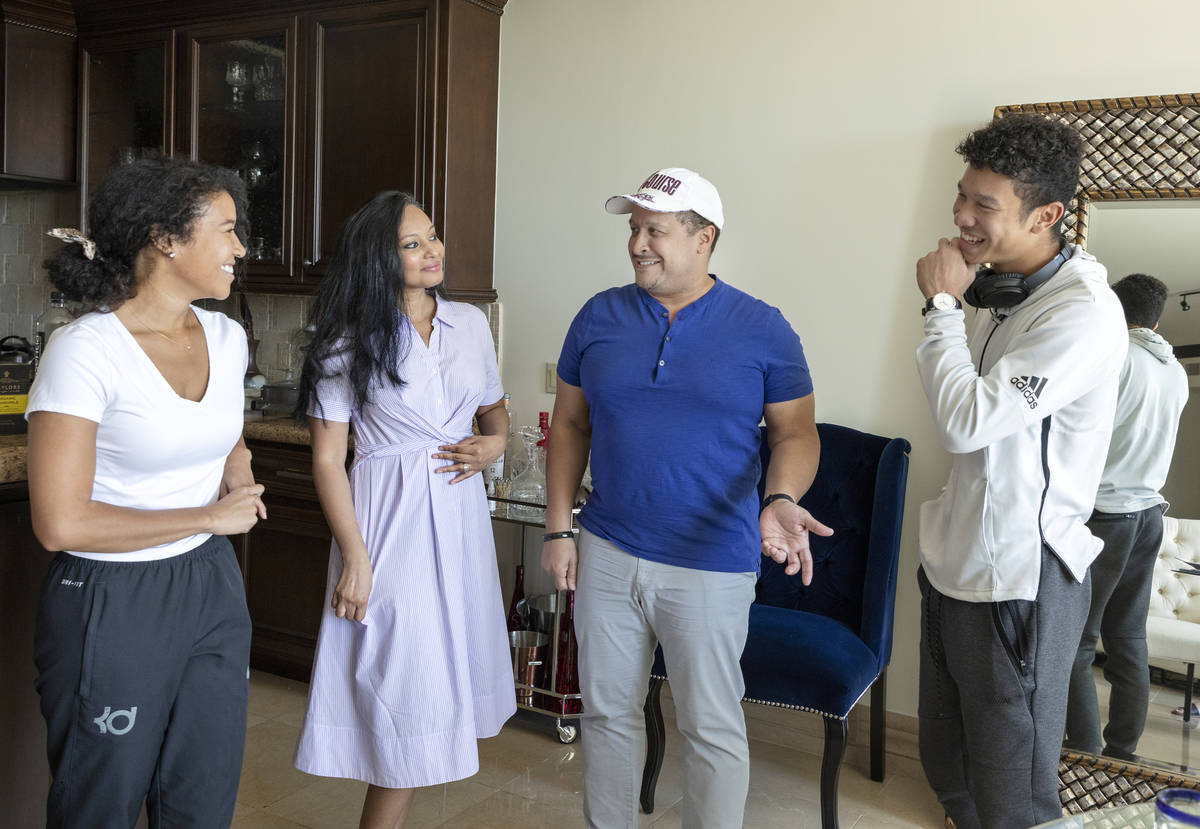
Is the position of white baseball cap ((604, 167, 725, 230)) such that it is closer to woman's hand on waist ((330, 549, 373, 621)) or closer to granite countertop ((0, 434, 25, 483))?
woman's hand on waist ((330, 549, 373, 621))

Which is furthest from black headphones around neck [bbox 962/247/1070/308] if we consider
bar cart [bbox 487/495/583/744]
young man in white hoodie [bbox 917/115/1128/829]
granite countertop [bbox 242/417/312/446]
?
granite countertop [bbox 242/417/312/446]

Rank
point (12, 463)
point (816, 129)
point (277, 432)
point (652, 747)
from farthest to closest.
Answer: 1. point (277, 432)
2. point (816, 129)
3. point (652, 747)
4. point (12, 463)

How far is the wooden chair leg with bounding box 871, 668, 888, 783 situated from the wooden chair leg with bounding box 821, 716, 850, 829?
1.35 feet

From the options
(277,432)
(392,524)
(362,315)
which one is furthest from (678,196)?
(277,432)

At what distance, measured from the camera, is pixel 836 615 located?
287cm

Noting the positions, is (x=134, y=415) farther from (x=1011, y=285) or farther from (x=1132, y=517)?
(x=1132, y=517)

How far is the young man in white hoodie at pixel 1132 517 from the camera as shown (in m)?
2.52

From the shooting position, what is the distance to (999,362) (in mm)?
1761

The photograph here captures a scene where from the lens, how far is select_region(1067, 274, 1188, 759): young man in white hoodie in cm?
252

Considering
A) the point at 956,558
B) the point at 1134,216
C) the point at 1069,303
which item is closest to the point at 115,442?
the point at 956,558

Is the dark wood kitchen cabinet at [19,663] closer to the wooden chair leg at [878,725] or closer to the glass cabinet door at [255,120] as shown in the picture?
the glass cabinet door at [255,120]

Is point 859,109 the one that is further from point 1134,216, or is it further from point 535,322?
point 535,322

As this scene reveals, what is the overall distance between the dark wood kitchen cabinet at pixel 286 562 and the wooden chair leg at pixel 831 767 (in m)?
1.76

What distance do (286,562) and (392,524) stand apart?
5.09 feet
